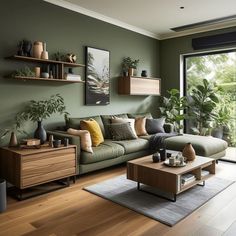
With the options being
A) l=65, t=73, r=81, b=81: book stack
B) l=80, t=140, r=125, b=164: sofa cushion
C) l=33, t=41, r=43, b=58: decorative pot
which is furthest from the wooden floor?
l=33, t=41, r=43, b=58: decorative pot

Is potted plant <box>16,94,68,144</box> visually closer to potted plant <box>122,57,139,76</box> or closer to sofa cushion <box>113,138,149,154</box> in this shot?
sofa cushion <box>113,138,149,154</box>

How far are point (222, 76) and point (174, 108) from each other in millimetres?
1188

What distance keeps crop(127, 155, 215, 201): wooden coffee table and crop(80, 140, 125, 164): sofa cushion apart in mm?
640

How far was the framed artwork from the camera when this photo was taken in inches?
177

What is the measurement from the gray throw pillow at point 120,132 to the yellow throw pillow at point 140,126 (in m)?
0.43

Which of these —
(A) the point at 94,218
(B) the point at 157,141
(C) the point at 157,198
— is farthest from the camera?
(B) the point at 157,141

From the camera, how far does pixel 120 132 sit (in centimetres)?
441

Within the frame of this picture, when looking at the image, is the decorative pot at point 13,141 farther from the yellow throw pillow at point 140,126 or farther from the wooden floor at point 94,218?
the yellow throw pillow at point 140,126

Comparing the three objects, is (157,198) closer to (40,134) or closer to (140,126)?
(40,134)

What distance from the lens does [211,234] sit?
220cm

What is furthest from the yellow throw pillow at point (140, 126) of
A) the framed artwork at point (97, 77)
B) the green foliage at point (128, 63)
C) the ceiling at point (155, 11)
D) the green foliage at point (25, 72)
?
the green foliage at point (25, 72)


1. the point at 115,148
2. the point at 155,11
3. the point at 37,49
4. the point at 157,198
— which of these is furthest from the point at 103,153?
the point at 155,11

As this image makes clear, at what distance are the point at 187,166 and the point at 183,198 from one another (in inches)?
15.1

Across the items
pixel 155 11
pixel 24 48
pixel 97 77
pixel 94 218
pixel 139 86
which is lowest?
pixel 94 218
